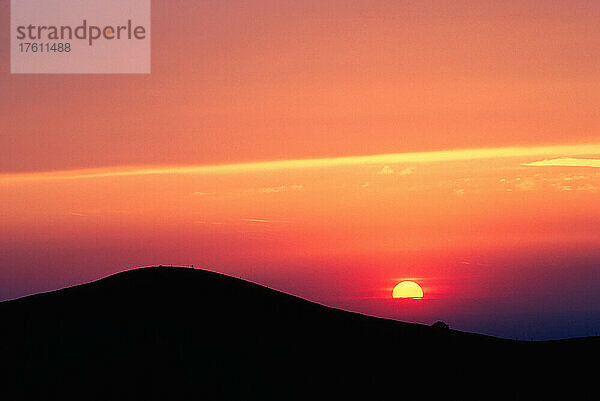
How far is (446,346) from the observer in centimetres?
5388

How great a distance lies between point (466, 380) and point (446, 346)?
6535 millimetres

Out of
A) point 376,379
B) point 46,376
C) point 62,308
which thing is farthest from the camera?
point 62,308

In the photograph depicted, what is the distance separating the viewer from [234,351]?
1868 inches

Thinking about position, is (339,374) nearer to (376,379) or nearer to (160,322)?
(376,379)

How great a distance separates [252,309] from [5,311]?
13677mm

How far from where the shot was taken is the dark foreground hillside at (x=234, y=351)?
142ft

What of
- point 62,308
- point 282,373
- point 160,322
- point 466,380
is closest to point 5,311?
point 62,308

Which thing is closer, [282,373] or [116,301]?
[282,373]

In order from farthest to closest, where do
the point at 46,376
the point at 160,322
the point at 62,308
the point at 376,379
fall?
the point at 62,308, the point at 160,322, the point at 376,379, the point at 46,376

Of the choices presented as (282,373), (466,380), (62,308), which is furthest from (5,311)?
(466,380)

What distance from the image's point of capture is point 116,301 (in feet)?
174

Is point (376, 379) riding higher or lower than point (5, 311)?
lower

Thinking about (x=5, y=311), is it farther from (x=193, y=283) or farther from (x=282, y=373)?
(x=282, y=373)

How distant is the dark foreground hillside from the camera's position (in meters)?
43.2
